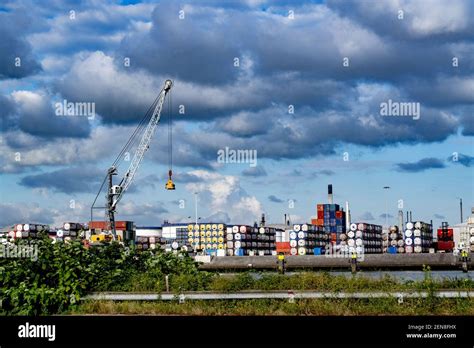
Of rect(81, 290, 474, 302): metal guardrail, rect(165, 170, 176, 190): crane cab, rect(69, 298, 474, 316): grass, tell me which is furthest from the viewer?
rect(165, 170, 176, 190): crane cab

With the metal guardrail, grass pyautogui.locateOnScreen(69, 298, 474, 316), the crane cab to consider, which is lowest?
grass pyautogui.locateOnScreen(69, 298, 474, 316)

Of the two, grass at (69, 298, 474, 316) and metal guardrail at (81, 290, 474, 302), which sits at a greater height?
metal guardrail at (81, 290, 474, 302)

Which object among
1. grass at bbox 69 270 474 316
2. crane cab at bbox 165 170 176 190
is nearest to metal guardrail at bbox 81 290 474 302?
grass at bbox 69 270 474 316

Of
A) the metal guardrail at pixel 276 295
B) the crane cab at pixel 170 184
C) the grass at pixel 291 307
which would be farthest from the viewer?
Answer: the crane cab at pixel 170 184

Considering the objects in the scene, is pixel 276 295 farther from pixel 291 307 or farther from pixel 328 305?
pixel 328 305

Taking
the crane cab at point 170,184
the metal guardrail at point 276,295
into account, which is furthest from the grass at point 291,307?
the crane cab at point 170,184

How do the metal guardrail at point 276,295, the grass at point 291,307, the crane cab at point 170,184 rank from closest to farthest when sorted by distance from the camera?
the grass at point 291,307
the metal guardrail at point 276,295
the crane cab at point 170,184

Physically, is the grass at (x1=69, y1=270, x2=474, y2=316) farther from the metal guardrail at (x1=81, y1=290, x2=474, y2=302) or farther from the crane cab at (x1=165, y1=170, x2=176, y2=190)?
the crane cab at (x1=165, y1=170, x2=176, y2=190)

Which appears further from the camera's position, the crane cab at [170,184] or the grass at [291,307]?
the crane cab at [170,184]

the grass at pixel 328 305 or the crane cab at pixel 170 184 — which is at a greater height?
the crane cab at pixel 170 184

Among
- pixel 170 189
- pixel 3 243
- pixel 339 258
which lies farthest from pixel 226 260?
pixel 3 243

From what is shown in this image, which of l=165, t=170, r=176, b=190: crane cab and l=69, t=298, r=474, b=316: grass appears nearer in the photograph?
l=69, t=298, r=474, b=316: grass

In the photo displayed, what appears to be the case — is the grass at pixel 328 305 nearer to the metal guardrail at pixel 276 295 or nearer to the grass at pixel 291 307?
the grass at pixel 291 307
